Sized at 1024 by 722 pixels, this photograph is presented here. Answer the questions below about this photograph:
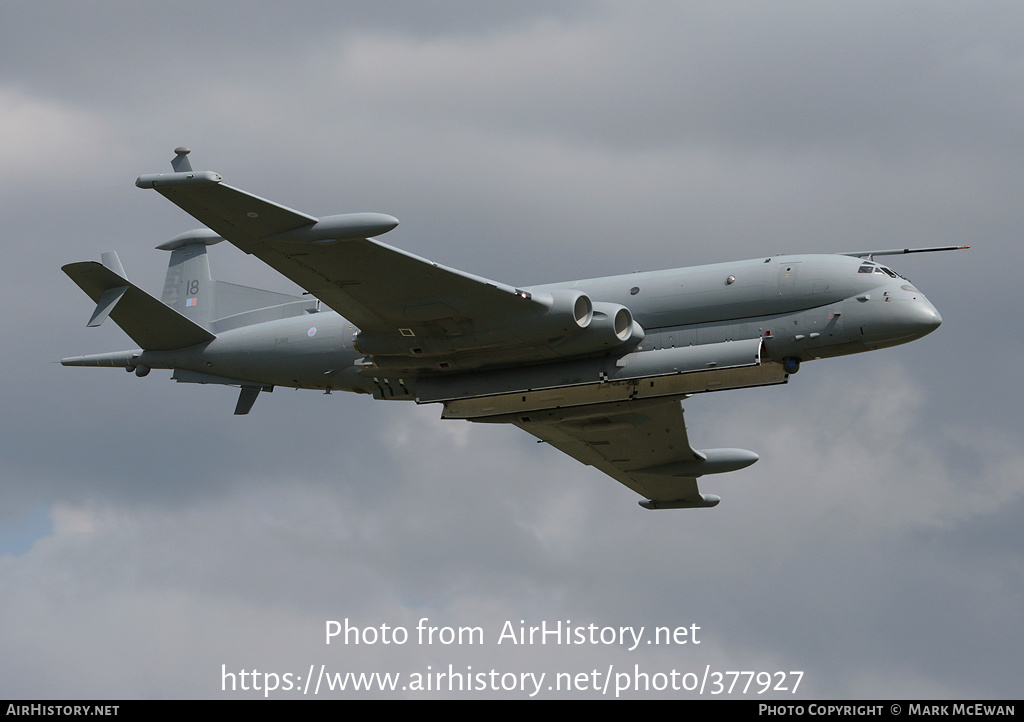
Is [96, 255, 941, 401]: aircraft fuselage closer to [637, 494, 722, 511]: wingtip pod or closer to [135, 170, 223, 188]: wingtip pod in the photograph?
[135, 170, 223, 188]: wingtip pod

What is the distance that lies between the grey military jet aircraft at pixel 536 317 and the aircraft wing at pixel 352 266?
0.04 meters

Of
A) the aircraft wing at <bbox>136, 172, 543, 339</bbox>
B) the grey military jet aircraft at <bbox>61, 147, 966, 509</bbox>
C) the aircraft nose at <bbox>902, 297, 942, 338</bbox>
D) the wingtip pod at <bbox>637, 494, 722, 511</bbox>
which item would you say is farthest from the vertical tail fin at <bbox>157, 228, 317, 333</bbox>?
the aircraft nose at <bbox>902, 297, 942, 338</bbox>

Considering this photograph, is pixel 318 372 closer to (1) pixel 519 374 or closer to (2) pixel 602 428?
(1) pixel 519 374

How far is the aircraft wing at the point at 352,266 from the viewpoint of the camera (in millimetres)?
29703

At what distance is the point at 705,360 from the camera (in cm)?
3231

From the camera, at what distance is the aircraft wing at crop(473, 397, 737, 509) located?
3803 cm

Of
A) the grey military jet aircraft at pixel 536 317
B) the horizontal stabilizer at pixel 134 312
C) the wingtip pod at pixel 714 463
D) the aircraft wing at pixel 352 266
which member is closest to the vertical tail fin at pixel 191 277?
the horizontal stabilizer at pixel 134 312

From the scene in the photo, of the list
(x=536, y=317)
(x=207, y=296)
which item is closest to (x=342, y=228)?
(x=536, y=317)

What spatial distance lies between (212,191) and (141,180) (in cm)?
147

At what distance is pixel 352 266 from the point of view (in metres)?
31.9

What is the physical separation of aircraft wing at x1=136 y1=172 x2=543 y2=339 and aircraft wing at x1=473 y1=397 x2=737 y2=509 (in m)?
5.20

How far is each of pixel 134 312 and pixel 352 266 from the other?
8551 millimetres

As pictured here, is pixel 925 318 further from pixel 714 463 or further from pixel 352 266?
pixel 352 266
